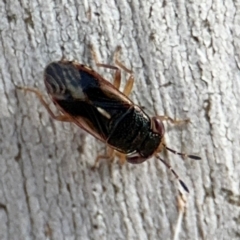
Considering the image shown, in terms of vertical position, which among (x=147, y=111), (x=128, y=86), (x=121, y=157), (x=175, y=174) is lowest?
(x=175, y=174)

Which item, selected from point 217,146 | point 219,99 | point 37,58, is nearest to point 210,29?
point 219,99

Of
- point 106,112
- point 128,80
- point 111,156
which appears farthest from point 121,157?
point 128,80

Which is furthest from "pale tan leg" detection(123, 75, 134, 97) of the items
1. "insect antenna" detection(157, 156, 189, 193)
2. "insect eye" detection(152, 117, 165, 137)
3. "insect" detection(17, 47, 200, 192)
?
"insect antenna" detection(157, 156, 189, 193)

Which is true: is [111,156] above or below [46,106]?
below

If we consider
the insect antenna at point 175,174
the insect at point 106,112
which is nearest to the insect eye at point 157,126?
the insect at point 106,112

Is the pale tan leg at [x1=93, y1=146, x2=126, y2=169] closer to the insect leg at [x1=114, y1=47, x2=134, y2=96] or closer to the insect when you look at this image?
the insect

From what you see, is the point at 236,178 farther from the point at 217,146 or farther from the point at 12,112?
the point at 12,112

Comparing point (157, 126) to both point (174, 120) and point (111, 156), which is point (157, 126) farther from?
point (111, 156)

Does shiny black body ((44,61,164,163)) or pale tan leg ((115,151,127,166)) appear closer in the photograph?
shiny black body ((44,61,164,163))

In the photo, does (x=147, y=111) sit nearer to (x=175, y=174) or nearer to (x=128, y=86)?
(x=128, y=86)
